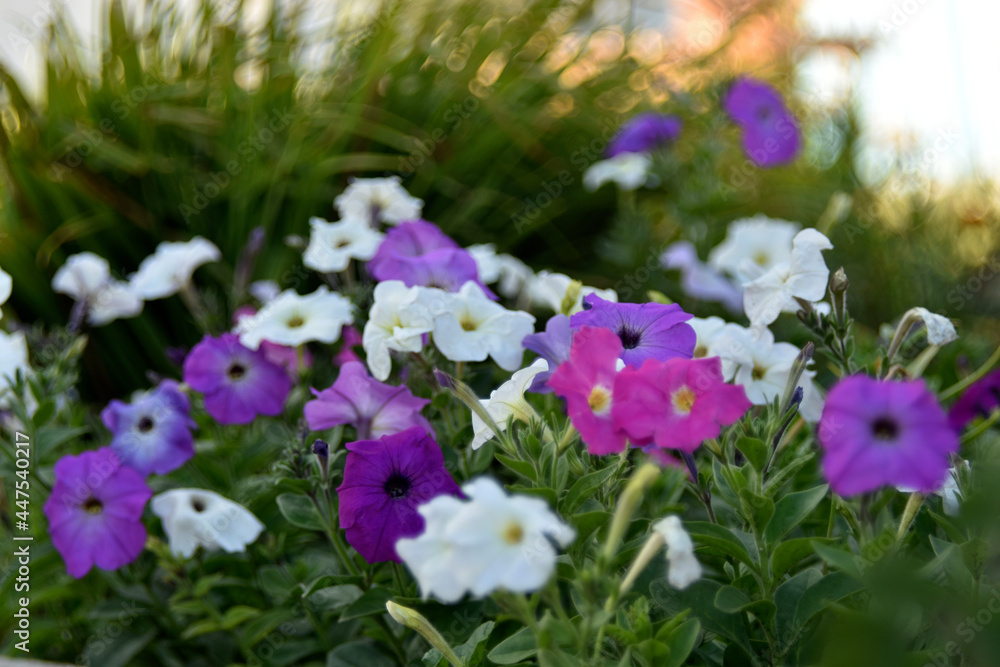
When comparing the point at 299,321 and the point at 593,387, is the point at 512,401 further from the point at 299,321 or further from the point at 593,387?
the point at 299,321

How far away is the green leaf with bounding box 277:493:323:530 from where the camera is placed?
85 centimetres

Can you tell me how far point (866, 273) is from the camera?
6.84 feet

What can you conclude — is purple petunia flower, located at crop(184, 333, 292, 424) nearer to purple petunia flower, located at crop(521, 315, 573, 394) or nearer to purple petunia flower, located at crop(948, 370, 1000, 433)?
purple petunia flower, located at crop(521, 315, 573, 394)

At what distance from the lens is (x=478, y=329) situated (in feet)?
Result: 2.61

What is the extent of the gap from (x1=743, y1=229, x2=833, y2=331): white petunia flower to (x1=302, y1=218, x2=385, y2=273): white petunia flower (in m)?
0.51

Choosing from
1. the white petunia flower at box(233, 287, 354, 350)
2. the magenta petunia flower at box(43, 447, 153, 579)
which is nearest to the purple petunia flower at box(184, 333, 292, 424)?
the white petunia flower at box(233, 287, 354, 350)

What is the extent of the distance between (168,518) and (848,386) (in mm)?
777

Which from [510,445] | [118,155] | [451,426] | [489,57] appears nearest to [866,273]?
[489,57]

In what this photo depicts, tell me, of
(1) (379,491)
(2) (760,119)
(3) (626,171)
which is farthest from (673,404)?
(2) (760,119)

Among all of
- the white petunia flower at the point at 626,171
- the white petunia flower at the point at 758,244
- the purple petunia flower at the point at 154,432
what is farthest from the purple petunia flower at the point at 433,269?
the white petunia flower at the point at 626,171

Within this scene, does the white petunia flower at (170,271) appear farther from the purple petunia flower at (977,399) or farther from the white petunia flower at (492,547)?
the purple petunia flower at (977,399)

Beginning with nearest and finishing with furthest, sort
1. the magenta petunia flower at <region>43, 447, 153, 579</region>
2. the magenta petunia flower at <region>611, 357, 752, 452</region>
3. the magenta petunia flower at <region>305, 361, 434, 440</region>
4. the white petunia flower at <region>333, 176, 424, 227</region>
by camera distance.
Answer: the magenta petunia flower at <region>611, 357, 752, 452</region> < the magenta petunia flower at <region>305, 361, 434, 440</region> < the magenta petunia flower at <region>43, 447, 153, 579</region> < the white petunia flower at <region>333, 176, 424, 227</region>

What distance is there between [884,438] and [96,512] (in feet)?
2.85

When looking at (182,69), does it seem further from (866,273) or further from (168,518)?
(866,273)
